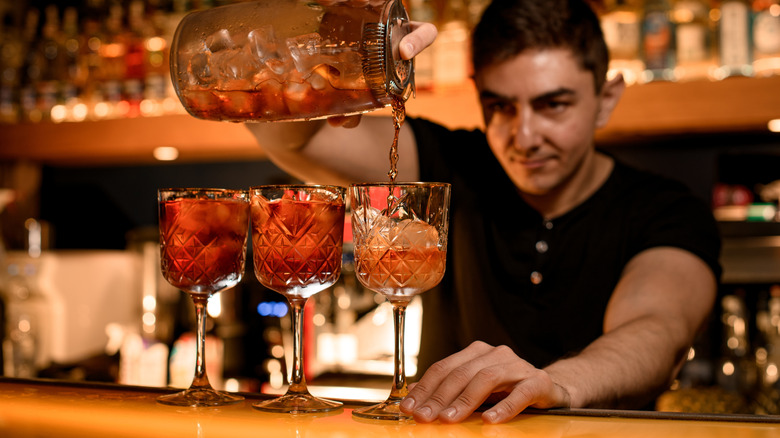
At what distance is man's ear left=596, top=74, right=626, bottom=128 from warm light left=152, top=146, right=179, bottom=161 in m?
1.52

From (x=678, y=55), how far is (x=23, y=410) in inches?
77.2

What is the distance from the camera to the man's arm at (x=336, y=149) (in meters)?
1.43

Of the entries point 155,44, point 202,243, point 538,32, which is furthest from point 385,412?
point 155,44

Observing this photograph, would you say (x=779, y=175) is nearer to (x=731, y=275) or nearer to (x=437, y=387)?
(x=731, y=275)

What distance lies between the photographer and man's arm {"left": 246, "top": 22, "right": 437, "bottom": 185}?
4.68 ft

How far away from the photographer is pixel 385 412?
2.58ft

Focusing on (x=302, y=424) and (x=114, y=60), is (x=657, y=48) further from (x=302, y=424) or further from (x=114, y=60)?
(x=114, y=60)

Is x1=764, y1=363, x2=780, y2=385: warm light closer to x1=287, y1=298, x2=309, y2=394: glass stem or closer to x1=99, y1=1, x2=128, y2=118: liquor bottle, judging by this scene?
x1=287, y1=298, x2=309, y2=394: glass stem

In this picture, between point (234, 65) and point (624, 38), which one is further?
point (624, 38)

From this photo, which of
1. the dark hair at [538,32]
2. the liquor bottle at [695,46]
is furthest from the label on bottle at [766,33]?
the dark hair at [538,32]

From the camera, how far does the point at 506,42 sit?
4.95 feet

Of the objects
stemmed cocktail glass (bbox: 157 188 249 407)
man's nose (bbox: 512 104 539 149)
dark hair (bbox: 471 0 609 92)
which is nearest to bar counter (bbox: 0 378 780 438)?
stemmed cocktail glass (bbox: 157 188 249 407)

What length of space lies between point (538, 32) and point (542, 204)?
0.39m

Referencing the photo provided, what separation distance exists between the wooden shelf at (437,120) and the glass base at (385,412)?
152cm
